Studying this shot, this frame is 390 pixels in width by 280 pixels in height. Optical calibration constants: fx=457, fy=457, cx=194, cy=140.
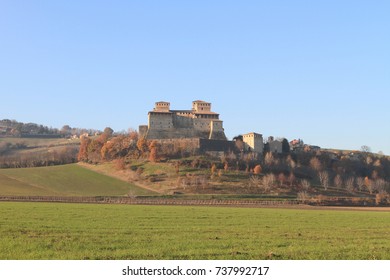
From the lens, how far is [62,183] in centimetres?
9381

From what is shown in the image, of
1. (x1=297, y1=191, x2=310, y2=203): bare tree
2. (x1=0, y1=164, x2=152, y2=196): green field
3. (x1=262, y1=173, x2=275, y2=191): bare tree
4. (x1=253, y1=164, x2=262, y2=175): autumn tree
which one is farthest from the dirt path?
(x1=297, y1=191, x2=310, y2=203): bare tree

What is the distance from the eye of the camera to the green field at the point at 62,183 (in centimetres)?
8288

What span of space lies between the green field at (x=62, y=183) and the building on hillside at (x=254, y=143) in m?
39.8

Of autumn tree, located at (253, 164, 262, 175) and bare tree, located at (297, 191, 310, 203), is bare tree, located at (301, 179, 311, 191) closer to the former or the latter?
autumn tree, located at (253, 164, 262, 175)

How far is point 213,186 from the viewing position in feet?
300

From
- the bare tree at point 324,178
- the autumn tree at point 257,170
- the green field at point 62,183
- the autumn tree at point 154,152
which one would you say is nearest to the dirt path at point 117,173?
the green field at point 62,183

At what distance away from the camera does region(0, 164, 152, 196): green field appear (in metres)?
82.9

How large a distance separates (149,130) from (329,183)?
49691 millimetres

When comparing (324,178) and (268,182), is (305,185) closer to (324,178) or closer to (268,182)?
(268,182)

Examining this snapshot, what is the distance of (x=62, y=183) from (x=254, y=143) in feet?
173

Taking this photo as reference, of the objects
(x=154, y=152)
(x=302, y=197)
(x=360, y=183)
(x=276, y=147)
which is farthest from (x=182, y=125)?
(x=302, y=197)

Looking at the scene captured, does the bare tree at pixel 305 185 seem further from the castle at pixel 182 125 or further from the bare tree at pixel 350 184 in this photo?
the castle at pixel 182 125

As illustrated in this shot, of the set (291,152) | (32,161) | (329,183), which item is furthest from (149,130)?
(329,183)
